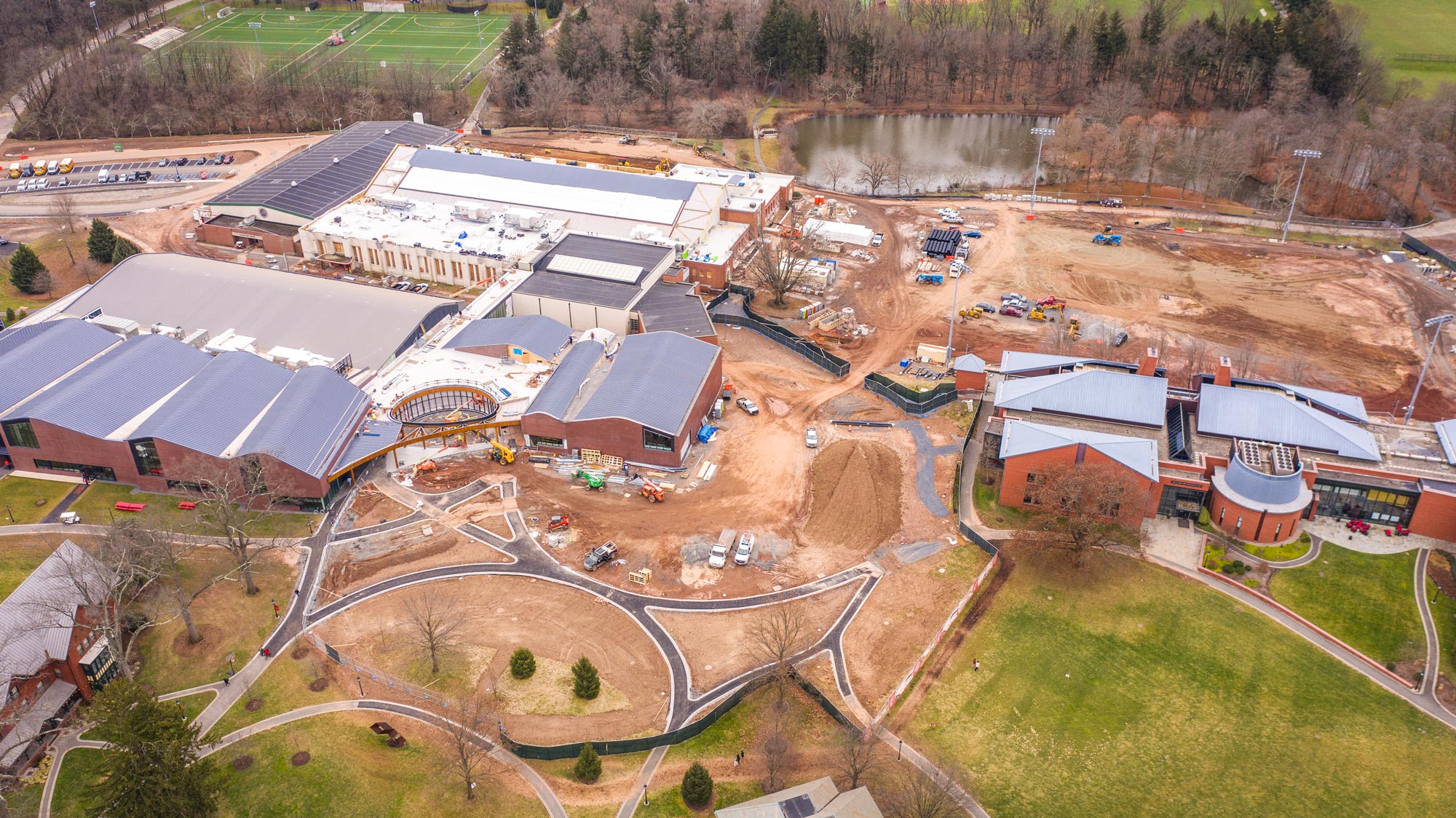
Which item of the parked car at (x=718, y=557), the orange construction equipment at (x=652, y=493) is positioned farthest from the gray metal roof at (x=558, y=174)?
the parked car at (x=718, y=557)

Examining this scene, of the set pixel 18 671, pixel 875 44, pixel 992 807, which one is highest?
pixel 875 44

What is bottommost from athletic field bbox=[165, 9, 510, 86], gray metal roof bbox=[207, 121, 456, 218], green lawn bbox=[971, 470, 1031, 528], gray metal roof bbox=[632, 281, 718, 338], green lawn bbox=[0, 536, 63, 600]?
green lawn bbox=[971, 470, 1031, 528]

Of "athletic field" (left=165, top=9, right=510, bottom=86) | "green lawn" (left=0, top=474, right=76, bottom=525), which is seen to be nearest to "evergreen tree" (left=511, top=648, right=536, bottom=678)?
"green lawn" (left=0, top=474, right=76, bottom=525)

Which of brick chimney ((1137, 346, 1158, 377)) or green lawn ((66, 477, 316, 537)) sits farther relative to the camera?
brick chimney ((1137, 346, 1158, 377))

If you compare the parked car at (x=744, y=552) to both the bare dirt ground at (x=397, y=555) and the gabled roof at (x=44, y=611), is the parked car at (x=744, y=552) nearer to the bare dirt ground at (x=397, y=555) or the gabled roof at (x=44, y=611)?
the bare dirt ground at (x=397, y=555)

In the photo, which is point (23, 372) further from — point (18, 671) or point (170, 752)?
point (170, 752)

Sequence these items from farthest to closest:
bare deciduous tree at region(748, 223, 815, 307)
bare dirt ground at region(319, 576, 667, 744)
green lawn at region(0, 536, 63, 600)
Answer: bare deciduous tree at region(748, 223, 815, 307), green lawn at region(0, 536, 63, 600), bare dirt ground at region(319, 576, 667, 744)

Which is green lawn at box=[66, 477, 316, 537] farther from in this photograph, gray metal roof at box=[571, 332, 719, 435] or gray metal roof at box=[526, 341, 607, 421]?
gray metal roof at box=[571, 332, 719, 435]

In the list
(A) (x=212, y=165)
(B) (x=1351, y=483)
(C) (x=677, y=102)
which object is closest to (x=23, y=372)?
(A) (x=212, y=165)
